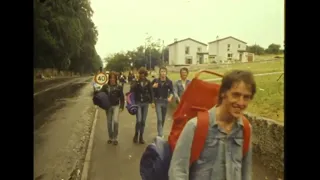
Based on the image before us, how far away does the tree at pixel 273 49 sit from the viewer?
219cm

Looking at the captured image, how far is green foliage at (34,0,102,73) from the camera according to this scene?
2324 millimetres

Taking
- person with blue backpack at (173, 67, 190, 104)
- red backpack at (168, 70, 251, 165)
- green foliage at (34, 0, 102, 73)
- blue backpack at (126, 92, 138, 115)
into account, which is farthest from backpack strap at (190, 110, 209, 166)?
green foliage at (34, 0, 102, 73)

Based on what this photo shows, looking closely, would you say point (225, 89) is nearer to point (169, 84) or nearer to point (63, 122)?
point (169, 84)

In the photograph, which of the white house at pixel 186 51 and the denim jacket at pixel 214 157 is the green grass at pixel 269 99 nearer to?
the denim jacket at pixel 214 157

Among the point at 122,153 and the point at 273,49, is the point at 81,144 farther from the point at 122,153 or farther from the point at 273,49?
the point at 273,49

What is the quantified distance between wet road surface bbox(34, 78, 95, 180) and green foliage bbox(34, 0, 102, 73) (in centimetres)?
21

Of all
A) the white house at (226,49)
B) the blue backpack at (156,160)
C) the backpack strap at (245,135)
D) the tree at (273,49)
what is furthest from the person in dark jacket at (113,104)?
the tree at (273,49)

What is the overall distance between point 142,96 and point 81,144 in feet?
1.60

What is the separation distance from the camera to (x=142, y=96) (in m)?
2.31
